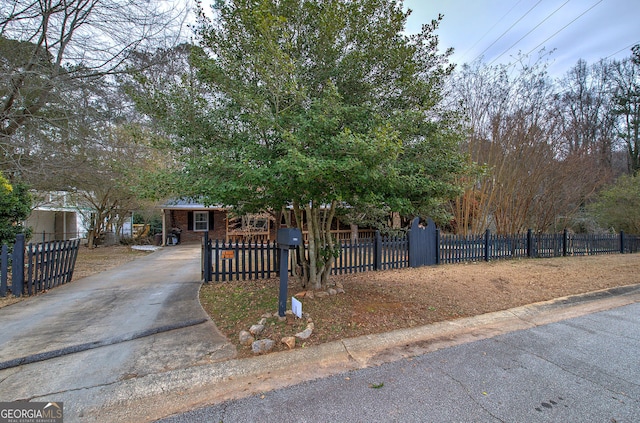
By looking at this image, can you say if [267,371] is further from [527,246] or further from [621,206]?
[621,206]

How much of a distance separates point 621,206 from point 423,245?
13.4 metres

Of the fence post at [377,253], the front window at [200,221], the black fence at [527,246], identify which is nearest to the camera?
the fence post at [377,253]

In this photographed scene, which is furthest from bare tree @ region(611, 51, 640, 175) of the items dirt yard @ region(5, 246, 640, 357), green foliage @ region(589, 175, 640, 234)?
dirt yard @ region(5, 246, 640, 357)

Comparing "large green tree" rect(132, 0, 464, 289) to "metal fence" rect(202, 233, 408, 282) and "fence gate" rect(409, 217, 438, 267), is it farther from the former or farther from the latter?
"fence gate" rect(409, 217, 438, 267)

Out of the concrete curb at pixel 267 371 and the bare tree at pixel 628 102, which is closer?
the concrete curb at pixel 267 371

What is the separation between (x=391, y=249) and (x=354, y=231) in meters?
7.32

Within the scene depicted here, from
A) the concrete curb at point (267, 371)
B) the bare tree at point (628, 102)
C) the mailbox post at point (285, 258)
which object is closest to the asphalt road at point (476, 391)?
the concrete curb at point (267, 371)

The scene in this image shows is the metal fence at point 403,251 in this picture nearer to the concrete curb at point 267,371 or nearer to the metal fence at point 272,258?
the metal fence at point 272,258

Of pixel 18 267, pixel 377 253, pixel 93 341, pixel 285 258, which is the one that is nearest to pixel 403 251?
pixel 377 253

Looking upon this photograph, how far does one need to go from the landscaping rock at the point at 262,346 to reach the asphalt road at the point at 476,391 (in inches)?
28.7

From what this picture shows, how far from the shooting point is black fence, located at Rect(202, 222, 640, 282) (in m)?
7.23

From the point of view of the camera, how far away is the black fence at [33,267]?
5.50m

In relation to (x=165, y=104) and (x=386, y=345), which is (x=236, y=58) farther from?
(x=386, y=345)
